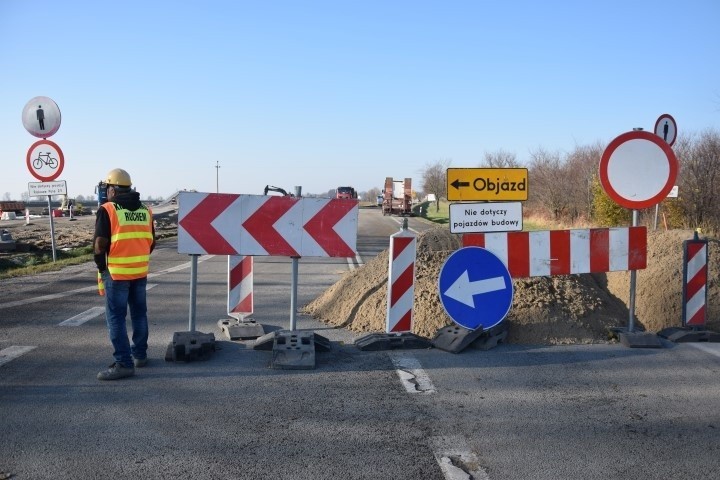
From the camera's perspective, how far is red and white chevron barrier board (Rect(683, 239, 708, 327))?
7008 millimetres

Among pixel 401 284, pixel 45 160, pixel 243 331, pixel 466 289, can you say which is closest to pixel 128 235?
pixel 243 331

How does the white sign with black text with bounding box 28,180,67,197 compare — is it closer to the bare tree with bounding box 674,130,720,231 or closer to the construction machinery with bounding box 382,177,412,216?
the bare tree with bounding box 674,130,720,231

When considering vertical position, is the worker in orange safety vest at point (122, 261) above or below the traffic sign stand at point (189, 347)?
above

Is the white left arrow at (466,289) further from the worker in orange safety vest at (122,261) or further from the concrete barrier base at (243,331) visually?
the worker in orange safety vest at (122,261)

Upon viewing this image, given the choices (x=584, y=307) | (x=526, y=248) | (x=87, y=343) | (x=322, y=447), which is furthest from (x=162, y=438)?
(x=584, y=307)

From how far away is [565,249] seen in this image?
275 inches

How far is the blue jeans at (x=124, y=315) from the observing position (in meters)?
5.72

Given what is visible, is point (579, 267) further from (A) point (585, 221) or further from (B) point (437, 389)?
(A) point (585, 221)

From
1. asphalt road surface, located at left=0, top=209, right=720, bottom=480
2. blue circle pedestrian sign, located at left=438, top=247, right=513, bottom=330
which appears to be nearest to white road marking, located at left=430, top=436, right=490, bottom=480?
asphalt road surface, located at left=0, top=209, right=720, bottom=480

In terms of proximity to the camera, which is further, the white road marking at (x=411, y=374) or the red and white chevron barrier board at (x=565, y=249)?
the red and white chevron barrier board at (x=565, y=249)

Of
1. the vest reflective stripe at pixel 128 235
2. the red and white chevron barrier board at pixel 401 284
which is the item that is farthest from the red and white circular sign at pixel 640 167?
the vest reflective stripe at pixel 128 235

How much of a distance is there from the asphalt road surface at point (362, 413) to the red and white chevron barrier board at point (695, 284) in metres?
0.32

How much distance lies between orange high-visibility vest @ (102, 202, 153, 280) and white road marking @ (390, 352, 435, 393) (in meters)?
2.47

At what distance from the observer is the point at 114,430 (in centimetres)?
446
